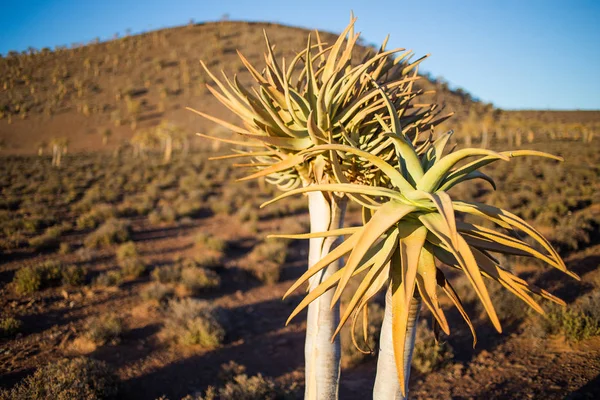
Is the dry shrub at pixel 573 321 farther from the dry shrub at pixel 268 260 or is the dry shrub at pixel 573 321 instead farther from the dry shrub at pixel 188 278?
the dry shrub at pixel 188 278

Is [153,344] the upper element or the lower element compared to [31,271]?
lower

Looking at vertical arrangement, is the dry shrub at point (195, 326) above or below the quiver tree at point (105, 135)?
below

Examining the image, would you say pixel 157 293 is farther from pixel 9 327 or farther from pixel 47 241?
pixel 47 241

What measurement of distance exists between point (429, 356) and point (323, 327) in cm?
333

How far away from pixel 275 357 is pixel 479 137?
55.2 m

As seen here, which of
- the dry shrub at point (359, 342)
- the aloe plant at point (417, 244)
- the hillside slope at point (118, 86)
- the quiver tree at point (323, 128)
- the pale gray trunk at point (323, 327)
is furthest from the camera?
the hillside slope at point (118, 86)

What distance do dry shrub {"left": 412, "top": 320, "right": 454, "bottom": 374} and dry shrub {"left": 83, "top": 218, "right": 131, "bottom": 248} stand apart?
9.94 meters

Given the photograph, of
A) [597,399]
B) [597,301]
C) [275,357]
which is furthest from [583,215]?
[275,357]

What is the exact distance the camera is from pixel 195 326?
6.46 meters

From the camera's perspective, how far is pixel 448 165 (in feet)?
5.80

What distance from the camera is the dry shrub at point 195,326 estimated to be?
21.0 feet

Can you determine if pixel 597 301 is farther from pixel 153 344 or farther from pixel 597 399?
pixel 153 344

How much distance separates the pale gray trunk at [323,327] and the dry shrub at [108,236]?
1037 cm

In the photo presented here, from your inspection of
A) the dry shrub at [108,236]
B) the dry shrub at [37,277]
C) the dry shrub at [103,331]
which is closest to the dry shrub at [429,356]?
the dry shrub at [103,331]
